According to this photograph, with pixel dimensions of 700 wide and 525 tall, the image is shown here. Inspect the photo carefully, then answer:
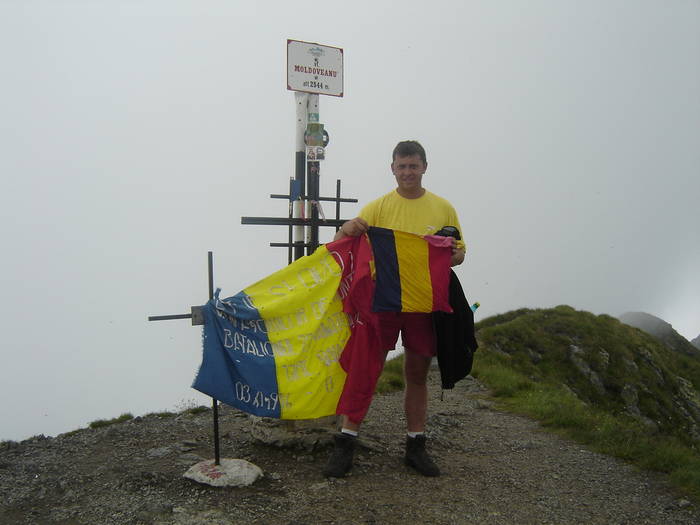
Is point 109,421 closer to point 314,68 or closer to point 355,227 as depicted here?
point 355,227

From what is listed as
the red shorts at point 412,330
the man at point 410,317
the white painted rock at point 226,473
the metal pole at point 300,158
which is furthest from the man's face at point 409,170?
the white painted rock at point 226,473

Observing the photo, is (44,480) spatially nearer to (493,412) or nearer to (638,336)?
(493,412)

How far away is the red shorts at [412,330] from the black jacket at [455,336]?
82mm

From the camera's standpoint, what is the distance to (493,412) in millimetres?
9000

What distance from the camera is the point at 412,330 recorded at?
5.56 meters

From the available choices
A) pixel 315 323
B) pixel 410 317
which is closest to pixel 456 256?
pixel 410 317

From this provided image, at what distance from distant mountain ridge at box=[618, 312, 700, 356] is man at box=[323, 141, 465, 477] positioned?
37.7 meters

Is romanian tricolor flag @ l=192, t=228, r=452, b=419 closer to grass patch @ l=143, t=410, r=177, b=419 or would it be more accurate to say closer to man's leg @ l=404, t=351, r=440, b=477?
man's leg @ l=404, t=351, r=440, b=477

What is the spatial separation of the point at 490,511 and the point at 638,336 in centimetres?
2421

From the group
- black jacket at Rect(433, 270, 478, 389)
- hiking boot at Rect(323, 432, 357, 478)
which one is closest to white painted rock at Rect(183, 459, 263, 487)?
hiking boot at Rect(323, 432, 357, 478)

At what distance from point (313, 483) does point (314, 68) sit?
4.58m

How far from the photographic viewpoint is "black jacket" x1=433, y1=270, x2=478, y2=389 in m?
5.54

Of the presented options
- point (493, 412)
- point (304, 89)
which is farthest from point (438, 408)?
Answer: point (304, 89)

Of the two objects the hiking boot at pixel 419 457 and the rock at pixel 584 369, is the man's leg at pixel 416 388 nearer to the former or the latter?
the hiking boot at pixel 419 457
